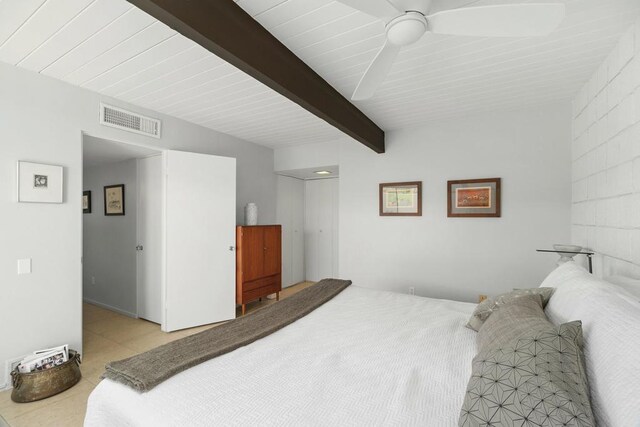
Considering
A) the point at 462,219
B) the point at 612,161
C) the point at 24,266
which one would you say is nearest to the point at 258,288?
the point at 24,266

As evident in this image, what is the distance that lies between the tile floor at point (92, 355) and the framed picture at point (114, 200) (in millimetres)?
1372

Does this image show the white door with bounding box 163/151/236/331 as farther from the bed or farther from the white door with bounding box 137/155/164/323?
the bed

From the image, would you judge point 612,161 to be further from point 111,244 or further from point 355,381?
point 111,244

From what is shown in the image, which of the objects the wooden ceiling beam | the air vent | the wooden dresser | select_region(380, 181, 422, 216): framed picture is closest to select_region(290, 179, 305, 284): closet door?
the wooden dresser

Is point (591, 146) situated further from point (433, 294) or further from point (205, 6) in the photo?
point (205, 6)

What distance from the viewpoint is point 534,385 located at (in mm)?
832

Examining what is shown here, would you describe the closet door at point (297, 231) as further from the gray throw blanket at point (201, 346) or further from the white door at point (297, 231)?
the gray throw blanket at point (201, 346)

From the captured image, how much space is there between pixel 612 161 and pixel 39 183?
14.1 ft

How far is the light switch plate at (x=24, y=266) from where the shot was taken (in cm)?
227

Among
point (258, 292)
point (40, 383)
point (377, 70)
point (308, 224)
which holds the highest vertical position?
point (377, 70)

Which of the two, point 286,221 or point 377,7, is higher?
point 377,7

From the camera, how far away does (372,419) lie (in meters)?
0.97

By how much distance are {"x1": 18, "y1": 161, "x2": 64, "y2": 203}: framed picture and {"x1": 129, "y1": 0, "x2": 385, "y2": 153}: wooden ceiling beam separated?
1.87 m

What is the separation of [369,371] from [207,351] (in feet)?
2.53
